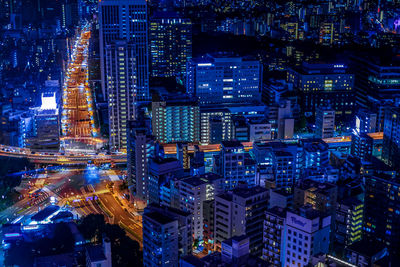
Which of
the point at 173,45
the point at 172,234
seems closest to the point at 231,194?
the point at 172,234

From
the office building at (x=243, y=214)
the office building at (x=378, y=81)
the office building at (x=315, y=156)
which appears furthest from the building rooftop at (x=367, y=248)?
the office building at (x=378, y=81)

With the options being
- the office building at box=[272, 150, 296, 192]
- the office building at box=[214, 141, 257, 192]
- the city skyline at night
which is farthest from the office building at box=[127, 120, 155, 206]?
the office building at box=[272, 150, 296, 192]

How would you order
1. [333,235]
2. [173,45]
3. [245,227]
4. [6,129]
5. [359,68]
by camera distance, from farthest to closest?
[173,45], [359,68], [6,129], [333,235], [245,227]

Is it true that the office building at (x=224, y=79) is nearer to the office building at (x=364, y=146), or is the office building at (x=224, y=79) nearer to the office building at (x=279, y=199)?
the office building at (x=364, y=146)

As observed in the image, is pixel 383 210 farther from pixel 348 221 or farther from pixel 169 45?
pixel 169 45

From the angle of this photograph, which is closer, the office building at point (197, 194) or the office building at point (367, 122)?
the office building at point (197, 194)

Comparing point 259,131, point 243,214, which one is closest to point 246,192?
point 243,214

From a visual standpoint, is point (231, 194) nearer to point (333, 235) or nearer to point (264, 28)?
point (333, 235)
